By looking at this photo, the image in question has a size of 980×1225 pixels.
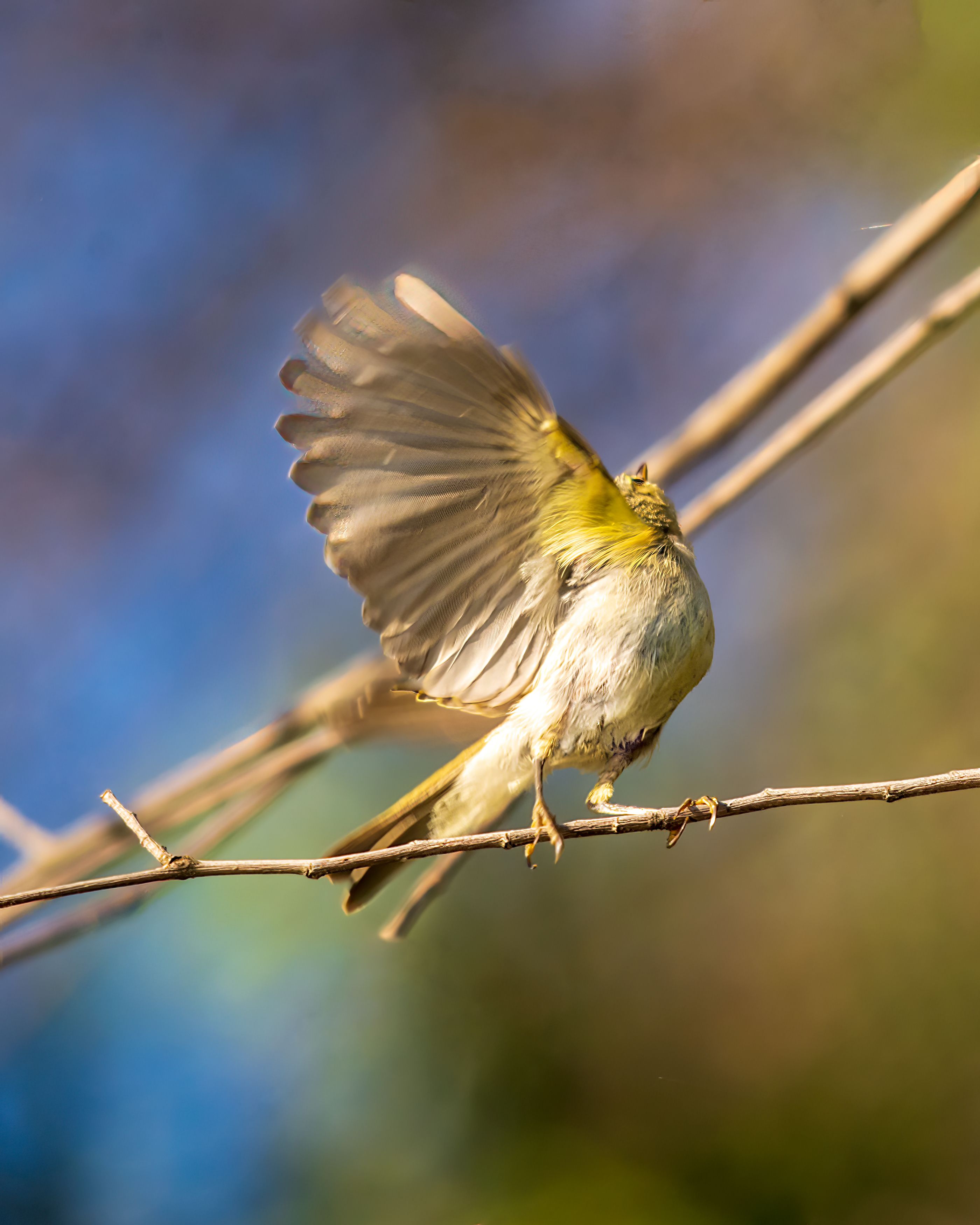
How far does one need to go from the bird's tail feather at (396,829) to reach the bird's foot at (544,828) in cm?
7

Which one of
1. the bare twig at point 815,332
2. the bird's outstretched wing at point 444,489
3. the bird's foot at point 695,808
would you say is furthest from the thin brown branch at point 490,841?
the bare twig at point 815,332

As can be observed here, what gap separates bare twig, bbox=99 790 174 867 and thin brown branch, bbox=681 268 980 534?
0.96 feet

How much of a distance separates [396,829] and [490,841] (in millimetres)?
180

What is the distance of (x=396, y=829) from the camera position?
0.52 m

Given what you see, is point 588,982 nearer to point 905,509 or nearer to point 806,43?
point 905,509

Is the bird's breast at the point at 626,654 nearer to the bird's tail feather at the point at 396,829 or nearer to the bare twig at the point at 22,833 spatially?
the bird's tail feather at the point at 396,829

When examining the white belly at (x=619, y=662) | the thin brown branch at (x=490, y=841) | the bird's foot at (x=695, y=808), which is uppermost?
the white belly at (x=619, y=662)

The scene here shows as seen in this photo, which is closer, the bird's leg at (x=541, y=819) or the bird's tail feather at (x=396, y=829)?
the bird's leg at (x=541, y=819)

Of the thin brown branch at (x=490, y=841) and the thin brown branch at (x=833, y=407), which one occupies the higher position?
the thin brown branch at (x=833, y=407)

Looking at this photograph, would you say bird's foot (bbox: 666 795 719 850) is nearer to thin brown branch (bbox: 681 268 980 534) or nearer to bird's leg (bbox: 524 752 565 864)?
bird's leg (bbox: 524 752 565 864)

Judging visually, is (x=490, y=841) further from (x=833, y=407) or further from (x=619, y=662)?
(x=833, y=407)

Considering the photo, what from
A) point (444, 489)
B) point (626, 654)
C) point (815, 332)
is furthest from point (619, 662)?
point (815, 332)

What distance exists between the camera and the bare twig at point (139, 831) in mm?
356

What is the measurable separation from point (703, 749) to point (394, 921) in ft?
1.03
